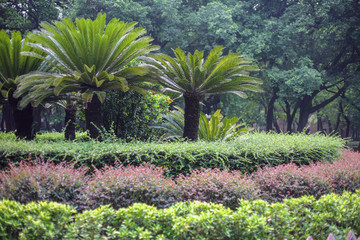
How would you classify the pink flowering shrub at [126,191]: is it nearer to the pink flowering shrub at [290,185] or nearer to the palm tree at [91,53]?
the pink flowering shrub at [290,185]

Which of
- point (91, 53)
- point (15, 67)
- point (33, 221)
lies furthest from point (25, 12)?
point (33, 221)

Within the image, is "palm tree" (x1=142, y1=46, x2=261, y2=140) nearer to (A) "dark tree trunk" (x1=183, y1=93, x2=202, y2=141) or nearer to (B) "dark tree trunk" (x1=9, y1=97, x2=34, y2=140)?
(A) "dark tree trunk" (x1=183, y1=93, x2=202, y2=141)

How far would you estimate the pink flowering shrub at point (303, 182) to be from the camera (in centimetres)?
475

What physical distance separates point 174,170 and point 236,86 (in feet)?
11.0

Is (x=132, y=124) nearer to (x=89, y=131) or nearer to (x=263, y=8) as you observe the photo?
(x=89, y=131)

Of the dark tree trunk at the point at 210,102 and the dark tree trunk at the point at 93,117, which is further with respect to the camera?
the dark tree trunk at the point at 210,102

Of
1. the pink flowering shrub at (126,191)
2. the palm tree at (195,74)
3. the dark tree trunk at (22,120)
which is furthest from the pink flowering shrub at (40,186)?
the dark tree trunk at (22,120)

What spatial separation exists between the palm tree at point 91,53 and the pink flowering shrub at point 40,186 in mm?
2792

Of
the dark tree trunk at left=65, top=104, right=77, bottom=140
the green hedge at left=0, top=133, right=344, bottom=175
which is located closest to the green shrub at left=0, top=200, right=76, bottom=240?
the green hedge at left=0, top=133, right=344, bottom=175

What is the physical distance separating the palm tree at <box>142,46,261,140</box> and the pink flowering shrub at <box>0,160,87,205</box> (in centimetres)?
408

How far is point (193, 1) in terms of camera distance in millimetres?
24203

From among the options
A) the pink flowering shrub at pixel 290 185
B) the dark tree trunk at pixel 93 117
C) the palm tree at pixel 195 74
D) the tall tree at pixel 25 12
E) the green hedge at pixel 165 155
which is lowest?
the pink flowering shrub at pixel 290 185

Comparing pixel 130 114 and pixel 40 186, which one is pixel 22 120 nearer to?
pixel 130 114

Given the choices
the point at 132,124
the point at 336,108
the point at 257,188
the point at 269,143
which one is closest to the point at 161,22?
the point at 132,124
